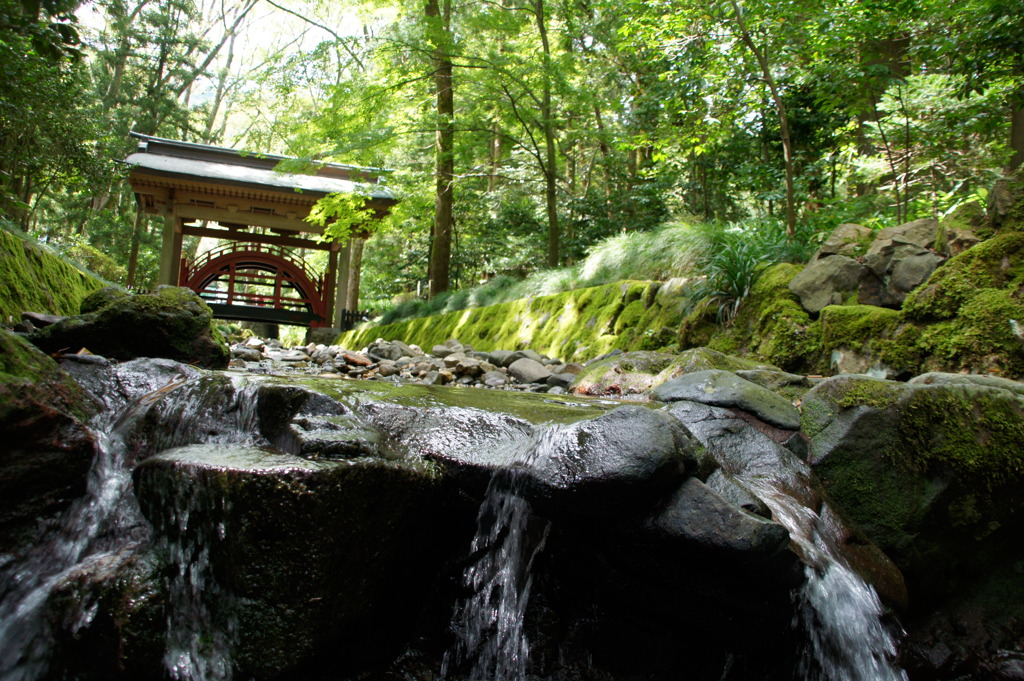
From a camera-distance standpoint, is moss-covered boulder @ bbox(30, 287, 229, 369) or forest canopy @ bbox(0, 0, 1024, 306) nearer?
moss-covered boulder @ bbox(30, 287, 229, 369)

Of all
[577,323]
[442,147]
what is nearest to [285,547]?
[577,323]

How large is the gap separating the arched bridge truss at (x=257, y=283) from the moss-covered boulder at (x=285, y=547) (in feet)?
43.4

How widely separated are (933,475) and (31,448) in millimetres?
3561

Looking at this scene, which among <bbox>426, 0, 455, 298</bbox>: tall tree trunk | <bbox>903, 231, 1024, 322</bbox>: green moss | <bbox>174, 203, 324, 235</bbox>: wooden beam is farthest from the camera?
<bbox>174, 203, 324, 235</bbox>: wooden beam

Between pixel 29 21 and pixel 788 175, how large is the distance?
6.68 meters

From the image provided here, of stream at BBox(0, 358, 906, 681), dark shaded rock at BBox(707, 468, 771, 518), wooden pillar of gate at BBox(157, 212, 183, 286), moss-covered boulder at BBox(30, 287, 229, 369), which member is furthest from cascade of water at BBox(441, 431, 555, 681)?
wooden pillar of gate at BBox(157, 212, 183, 286)

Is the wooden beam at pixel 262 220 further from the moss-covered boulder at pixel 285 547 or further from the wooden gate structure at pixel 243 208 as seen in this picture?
the moss-covered boulder at pixel 285 547

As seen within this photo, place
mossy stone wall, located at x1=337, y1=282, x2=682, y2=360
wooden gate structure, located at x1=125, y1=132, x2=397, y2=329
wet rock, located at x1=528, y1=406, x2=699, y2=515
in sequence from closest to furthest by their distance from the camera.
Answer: wet rock, located at x1=528, y1=406, x2=699, y2=515 < mossy stone wall, located at x1=337, y1=282, x2=682, y2=360 < wooden gate structure, located at x1=125, y1=132, x2=397, y2=329

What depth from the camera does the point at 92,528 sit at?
7.18 feet

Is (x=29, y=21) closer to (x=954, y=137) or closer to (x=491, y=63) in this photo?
(x=491, y=63)

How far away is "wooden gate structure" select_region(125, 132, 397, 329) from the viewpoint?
41.2 feet

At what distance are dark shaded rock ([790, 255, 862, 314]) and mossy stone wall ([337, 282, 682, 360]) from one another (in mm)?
1342

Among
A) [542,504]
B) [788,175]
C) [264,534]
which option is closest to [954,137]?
[788,175]

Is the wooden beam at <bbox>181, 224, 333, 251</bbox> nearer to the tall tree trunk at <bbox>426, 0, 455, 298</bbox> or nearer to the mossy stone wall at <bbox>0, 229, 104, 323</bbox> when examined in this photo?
the tall tree trunk at <bbox>426, 0, 455, 298</bbox>
